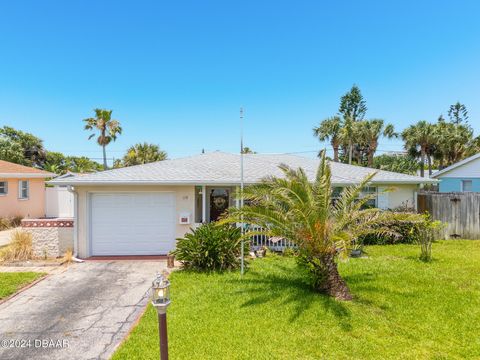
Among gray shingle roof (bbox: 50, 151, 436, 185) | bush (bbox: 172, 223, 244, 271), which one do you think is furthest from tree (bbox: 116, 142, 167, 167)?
bush (bbox: 172, 223, 244, 271)

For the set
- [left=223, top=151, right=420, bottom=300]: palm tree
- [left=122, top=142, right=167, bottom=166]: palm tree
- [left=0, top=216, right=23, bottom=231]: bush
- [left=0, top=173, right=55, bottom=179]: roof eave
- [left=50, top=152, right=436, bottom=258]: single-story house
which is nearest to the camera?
[left=223, top=151, right=420, bottom=300]: palm tree

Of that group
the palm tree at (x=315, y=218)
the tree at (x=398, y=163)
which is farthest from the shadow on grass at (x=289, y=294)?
the tree at (x=398, y=163)

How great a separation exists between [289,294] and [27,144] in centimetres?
3940

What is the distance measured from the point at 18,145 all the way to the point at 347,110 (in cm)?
4328

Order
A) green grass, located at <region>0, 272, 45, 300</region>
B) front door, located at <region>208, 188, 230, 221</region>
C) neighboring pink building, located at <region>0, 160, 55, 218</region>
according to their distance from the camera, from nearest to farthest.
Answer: green grass, located at <region>0, 272, 45, 300</region> < front door, located at <region>208, 188, 230, 221</region> < neighboring pink building, located at <region>0, 160, 55, 218</region>

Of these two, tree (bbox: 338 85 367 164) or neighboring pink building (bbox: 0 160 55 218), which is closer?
neighboring pink building (bbox: 0 160 55 218)

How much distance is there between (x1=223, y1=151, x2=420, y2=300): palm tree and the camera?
622 centimetres

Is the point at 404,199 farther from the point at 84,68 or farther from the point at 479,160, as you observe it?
the point at 84,68

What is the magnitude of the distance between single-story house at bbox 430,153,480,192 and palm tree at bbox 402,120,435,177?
10707mm

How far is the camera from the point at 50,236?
10922 mm

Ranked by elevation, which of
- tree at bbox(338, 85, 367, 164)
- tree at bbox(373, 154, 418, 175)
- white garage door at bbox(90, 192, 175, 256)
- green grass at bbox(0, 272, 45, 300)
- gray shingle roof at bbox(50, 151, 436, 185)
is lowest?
green grass at bbox(0, 272, 45, 300)

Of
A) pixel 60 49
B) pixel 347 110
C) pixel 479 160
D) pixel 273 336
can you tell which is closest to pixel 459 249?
pixel 273 336

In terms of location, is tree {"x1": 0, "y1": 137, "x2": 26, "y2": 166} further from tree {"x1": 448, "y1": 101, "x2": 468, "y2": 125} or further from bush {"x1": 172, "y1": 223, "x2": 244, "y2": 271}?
tree {"x1": 448, "y1": 101, "x2": 468, "y2": 125}

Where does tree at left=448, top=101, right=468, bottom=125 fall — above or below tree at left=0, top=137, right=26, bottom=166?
above
